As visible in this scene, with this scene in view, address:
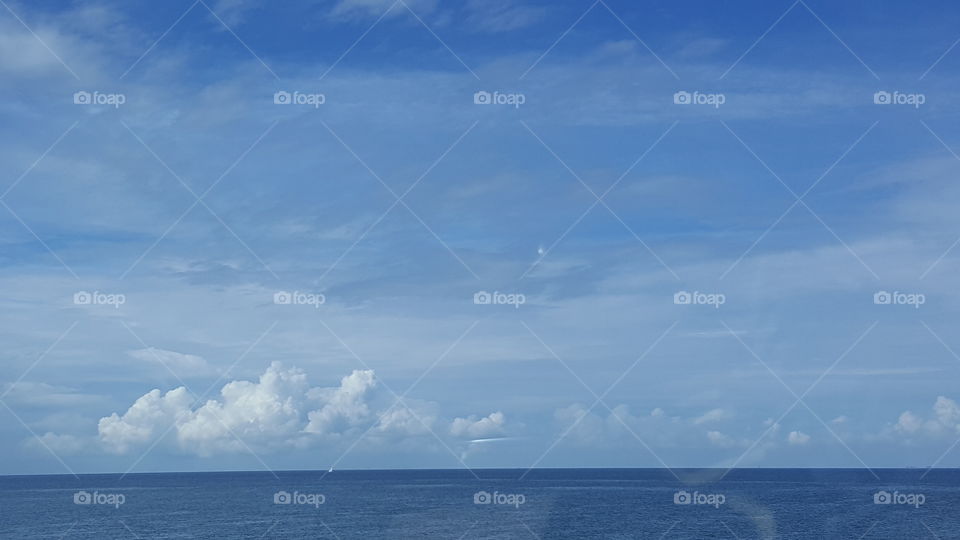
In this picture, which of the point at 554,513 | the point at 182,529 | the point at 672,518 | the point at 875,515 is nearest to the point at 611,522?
the point at 672,518

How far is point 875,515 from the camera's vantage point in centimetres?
3966

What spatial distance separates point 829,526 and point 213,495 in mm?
43730

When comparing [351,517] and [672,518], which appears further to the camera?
[351,517]

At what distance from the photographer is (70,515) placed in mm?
47094

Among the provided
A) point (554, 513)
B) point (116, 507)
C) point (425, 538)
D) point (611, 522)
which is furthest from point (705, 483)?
point (425, 538)

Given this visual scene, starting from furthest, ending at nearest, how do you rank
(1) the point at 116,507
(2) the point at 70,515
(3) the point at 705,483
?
(3) the point at 705,483 < (1) the point at 116,507 < (2) the point at 70,515

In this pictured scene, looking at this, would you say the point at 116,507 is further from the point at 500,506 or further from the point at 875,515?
the point at 875,515

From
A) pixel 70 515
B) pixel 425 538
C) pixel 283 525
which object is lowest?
pixel 425 538

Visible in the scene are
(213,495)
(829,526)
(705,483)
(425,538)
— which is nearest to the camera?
(425,538)

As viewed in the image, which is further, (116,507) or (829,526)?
(116,507)

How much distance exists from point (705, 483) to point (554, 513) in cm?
3403

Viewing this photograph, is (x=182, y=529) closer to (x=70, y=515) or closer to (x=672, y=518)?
(x=70, y=515)

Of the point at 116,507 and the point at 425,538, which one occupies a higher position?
the point at 116,507

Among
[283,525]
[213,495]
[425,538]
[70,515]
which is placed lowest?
[425,538]
